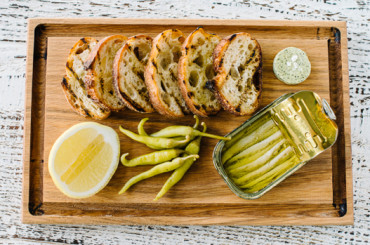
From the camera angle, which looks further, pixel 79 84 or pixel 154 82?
pixel 79 84

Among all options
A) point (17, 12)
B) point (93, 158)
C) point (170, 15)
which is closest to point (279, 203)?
point (93, 158)

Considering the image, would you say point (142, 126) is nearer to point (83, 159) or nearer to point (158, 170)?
point (158, 170)

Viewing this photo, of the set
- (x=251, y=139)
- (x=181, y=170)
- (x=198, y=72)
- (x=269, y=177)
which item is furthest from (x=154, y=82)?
(x=269, y=177)

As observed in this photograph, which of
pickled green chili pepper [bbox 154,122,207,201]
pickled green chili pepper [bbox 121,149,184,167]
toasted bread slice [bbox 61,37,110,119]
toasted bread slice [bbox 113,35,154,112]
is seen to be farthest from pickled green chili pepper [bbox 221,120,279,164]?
toasted bread slice [bbox 61,37,110,119]

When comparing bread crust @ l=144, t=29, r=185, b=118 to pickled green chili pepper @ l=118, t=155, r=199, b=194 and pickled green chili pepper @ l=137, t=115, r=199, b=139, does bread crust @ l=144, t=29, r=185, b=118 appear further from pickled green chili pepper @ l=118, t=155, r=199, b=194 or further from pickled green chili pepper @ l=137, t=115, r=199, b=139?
pickled green chili pepper @ l=118, t=155, r=199, b=194

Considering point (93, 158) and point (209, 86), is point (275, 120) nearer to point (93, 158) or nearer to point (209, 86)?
point (209, 86)

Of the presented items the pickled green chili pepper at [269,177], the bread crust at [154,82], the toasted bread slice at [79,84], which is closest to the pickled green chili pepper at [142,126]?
the bread crust at [154,82]
